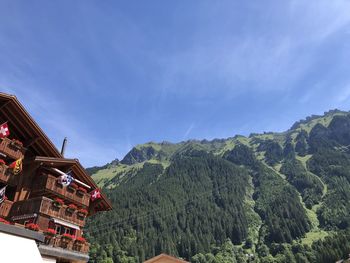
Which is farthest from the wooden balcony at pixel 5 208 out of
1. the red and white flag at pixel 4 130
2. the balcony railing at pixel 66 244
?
the red and white flag at pixel 4 130

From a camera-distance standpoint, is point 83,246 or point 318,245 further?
point 318,245

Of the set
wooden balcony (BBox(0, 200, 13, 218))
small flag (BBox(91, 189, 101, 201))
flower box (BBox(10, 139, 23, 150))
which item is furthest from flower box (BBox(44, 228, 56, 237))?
small flag (BBox(91, 189, 101, 201))

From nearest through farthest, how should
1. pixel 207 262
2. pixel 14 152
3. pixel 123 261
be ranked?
pixel 14 152 < pixel 123 261 < pixel 207 262

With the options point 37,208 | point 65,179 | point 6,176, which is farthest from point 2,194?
point 65,179

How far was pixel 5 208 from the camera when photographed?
73.8 ft

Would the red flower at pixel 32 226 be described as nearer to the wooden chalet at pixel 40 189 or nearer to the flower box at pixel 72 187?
the wooden chalet at pixel 40 189

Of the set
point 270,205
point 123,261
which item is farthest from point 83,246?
point 270,205

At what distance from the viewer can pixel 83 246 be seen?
2506 cm

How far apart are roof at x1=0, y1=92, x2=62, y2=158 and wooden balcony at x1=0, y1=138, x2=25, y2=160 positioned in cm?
131

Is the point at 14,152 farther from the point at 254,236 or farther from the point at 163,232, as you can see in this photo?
the point at 254,236

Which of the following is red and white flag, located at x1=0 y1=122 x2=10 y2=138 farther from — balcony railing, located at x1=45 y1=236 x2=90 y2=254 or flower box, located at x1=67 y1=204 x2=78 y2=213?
balcony railing, located at x1=45 y1=236 x2=90 y2=254

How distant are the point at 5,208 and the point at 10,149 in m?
3.90

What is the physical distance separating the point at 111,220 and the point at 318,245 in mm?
83887

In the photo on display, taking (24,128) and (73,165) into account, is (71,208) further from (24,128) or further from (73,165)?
(24,128)
